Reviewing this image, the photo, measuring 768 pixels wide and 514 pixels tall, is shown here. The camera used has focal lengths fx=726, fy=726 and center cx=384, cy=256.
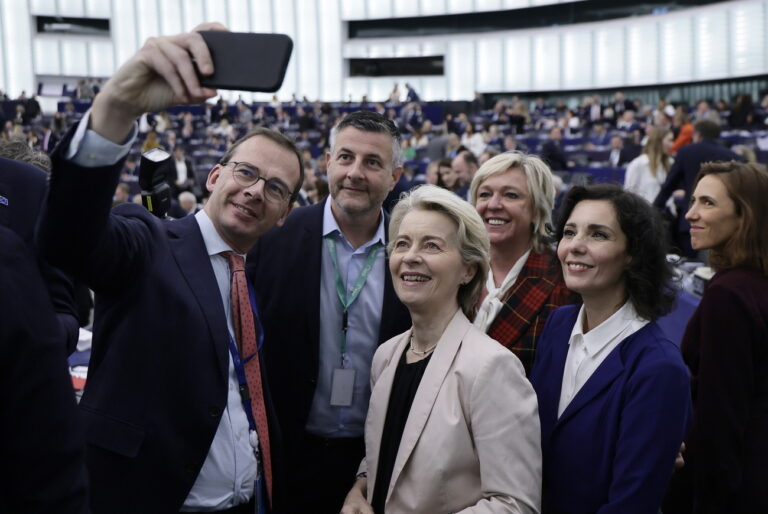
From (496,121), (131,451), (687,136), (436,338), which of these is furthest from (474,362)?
(496,121)

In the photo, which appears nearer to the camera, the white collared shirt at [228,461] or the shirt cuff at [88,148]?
the shirt cuff at [88,148]

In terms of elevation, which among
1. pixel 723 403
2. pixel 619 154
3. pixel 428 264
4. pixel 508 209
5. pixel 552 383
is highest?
pixel 619 154

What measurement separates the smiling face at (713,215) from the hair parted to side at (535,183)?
54 centimetres

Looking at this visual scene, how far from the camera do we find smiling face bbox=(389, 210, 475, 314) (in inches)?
78.5

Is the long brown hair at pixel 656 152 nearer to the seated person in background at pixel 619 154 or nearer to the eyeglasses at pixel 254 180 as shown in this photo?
the seated person in background at pixel 619 154

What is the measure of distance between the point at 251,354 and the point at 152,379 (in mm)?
290

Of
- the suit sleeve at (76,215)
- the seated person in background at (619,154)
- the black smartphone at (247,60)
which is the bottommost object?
the suit sleeve at (76,215)

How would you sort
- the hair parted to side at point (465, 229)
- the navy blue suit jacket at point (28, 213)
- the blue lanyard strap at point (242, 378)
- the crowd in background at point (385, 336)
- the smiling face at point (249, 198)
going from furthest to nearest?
the navy blue suit jacket at point (28, 213) → the hair parted to side at point (465, 229) → the smiling face at point (249, 198) → the blue lanyard strap at point (242, 378) → the crowd in background at point (385, 336)

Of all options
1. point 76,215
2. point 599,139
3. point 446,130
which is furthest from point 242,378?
point 446,130

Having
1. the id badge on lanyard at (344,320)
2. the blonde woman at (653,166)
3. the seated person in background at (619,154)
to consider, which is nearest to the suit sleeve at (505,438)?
the id badge on lanyard at (344,320)

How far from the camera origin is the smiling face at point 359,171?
244 cm

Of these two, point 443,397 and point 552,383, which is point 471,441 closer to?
point 443,397

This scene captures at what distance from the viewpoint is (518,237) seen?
101 inches

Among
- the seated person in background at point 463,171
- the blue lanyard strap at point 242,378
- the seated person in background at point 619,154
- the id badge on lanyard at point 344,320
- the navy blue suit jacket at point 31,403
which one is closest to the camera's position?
the navy blue suit jacket at point 31,403
